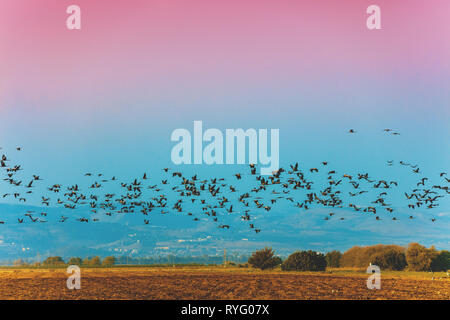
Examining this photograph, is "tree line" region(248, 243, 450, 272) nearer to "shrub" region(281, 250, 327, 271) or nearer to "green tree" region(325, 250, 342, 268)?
"shrub" region(281, 250, 327, 271)

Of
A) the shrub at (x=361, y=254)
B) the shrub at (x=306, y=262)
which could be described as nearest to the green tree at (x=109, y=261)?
the shrub at (x=306, y=262)

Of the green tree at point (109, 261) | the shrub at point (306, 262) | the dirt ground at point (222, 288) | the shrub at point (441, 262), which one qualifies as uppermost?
the dirt ground at point (222, 288)

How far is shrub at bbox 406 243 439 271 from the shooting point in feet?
343

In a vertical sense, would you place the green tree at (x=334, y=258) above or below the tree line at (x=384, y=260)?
below

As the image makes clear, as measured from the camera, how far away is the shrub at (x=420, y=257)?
104m

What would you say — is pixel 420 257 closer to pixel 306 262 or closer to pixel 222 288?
pixel 306 262

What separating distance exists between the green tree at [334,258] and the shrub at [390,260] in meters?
15.0

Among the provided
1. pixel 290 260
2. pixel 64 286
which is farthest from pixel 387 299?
pixel 290 260

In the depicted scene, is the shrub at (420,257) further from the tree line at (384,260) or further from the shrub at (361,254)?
the shrub at (361,254)

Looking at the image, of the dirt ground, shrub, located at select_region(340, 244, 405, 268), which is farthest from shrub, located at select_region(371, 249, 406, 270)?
the dirt ground

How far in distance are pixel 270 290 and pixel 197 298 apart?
10.2 metres

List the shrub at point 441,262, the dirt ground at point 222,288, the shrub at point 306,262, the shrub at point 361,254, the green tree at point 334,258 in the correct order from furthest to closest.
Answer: the green tree at point 334,258 < the shrub at point 361,254 < the shrub at point 441,262 < the shrub at point 306,262 < the dirt ground at point 222,288

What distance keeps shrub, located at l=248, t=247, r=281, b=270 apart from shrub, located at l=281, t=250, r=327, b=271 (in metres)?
3.54
